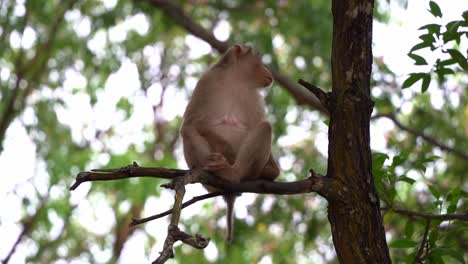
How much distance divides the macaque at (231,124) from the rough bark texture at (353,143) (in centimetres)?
67

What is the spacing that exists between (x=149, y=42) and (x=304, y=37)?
197 cm

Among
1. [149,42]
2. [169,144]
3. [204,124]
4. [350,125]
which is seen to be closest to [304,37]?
[149,42]

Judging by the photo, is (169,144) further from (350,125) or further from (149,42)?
(350,125)

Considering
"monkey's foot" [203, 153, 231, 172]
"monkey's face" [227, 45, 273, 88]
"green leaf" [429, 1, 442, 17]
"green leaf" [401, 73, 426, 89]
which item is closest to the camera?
"green leaf" [429, 1, 442, 17]

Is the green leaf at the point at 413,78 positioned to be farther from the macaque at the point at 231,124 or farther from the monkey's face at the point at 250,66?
the monkey's face at the point at 250,66

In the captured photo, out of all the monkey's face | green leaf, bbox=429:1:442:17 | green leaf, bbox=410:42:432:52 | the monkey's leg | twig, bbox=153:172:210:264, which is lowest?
twig, bbox=153:172:210:264

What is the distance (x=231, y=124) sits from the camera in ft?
12.2

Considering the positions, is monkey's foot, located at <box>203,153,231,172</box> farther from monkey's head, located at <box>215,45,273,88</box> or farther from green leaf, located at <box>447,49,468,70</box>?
green leaf, located at <box>447,49,468,70</box>

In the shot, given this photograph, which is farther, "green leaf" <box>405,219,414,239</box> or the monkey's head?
the monkey's head

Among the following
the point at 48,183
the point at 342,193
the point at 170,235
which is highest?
the point at 48,183

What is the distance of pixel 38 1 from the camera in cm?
616

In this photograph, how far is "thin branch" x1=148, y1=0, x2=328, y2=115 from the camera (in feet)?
18.6

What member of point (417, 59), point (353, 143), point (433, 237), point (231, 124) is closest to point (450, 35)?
point (417, 59)

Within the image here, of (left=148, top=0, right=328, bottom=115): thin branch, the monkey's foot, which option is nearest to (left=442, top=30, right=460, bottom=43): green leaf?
the monkey's foot
